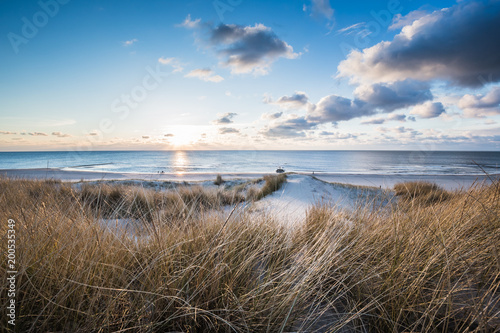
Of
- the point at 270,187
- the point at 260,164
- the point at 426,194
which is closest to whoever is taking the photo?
the point at 426,194

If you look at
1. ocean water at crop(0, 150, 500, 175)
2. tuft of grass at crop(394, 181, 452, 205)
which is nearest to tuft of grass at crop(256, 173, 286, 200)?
tuft of grass at crop(394, 181, 452, 205)

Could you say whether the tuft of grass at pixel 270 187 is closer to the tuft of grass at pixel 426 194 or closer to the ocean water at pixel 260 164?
the tuft of grass at pixel 426 194

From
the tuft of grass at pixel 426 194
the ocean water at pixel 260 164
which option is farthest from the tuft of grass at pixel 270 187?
the ocean water at pixel 260 164

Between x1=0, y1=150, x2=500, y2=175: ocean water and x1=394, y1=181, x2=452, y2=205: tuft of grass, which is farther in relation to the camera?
x1=0, y1=150, x2=500, y2=175: ocean water

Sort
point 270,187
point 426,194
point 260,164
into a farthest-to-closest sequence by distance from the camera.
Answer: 1. point 260,164
2. point 270,187
3. point 426,194

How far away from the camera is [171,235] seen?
2.04 meters

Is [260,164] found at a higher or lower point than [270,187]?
lower

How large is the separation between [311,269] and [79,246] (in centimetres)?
163

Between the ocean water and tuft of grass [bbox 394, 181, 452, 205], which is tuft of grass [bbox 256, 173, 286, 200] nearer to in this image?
tuft of grass [bbox 394, 181, 452, 205]

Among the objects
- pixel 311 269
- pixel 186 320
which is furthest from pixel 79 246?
pixel 311 269

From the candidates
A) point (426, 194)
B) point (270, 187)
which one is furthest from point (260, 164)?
point (426, 194)

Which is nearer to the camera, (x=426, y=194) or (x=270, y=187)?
(x=426, y=194)

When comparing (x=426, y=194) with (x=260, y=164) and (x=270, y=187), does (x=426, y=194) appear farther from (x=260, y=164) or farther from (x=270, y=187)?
(x=260, y=164)

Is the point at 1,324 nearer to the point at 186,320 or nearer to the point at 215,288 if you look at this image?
the point at 186,320
